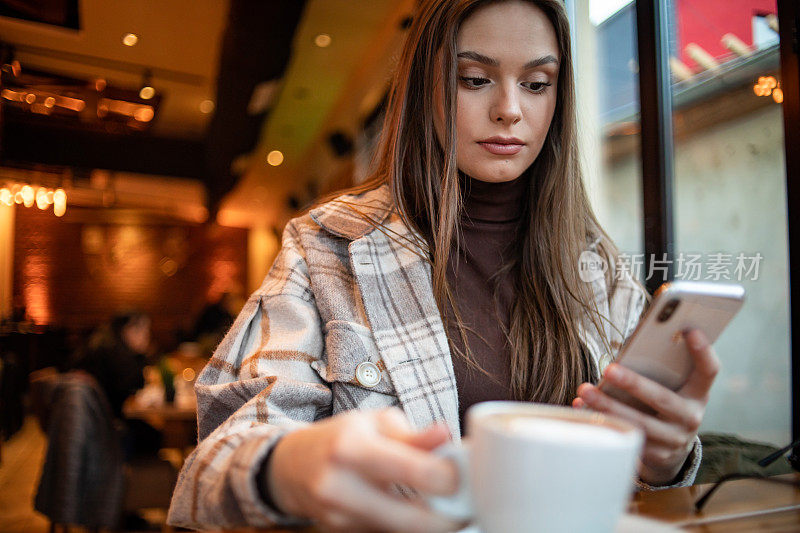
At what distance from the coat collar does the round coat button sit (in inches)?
9.1

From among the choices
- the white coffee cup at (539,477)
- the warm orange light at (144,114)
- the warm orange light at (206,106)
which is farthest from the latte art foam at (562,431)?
the warm orange light at (206,106)

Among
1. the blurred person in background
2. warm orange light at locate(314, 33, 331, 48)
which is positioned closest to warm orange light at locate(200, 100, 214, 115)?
warm orange light at locate(314, 33, 331, 48)

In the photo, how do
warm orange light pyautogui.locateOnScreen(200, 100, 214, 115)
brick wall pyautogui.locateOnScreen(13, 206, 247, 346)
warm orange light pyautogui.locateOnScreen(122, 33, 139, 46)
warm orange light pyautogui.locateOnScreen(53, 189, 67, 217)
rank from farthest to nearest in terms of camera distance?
1. warm orange light pyautogui.locateOnScreen(200, 100, 214, 115)
2. warm orange light pyautogui.locateOnScreen(122, 33, 139, 46)
3. warm orange light pyautogui.locateOnScreen(53, 189, 67, 217)
4. brick wall pyautogui.locateOnScreen(13, 206, 247, 346)

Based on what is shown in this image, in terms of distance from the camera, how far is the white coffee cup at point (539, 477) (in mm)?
347

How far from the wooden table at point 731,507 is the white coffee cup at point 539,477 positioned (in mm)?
269

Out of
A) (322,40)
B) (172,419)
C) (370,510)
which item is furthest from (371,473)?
(322,40)

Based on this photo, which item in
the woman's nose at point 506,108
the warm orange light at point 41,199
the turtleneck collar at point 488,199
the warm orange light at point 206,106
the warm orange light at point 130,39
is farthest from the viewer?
the warm orange light at point 206,106

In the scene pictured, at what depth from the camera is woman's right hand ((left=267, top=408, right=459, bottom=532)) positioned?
38cm

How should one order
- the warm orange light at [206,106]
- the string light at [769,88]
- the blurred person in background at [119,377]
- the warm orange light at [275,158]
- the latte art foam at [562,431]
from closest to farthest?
the latte art foam at [562,431]
the string light at [769,88]
the blurred person in background at [119,377]
the warm orange light at [206,106]
the warm orange light at [275,158]

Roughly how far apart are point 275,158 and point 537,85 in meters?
6.32

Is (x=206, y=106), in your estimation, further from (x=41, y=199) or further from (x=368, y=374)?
(x=368, y=374)

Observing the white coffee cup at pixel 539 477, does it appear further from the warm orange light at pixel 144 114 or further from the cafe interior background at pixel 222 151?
the warm orange light at pixel 144 114

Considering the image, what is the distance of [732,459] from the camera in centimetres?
152

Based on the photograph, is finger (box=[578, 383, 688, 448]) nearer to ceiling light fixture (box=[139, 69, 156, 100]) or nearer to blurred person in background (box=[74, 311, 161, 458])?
blurred person in background (box=[74, 311, 161, 458])
